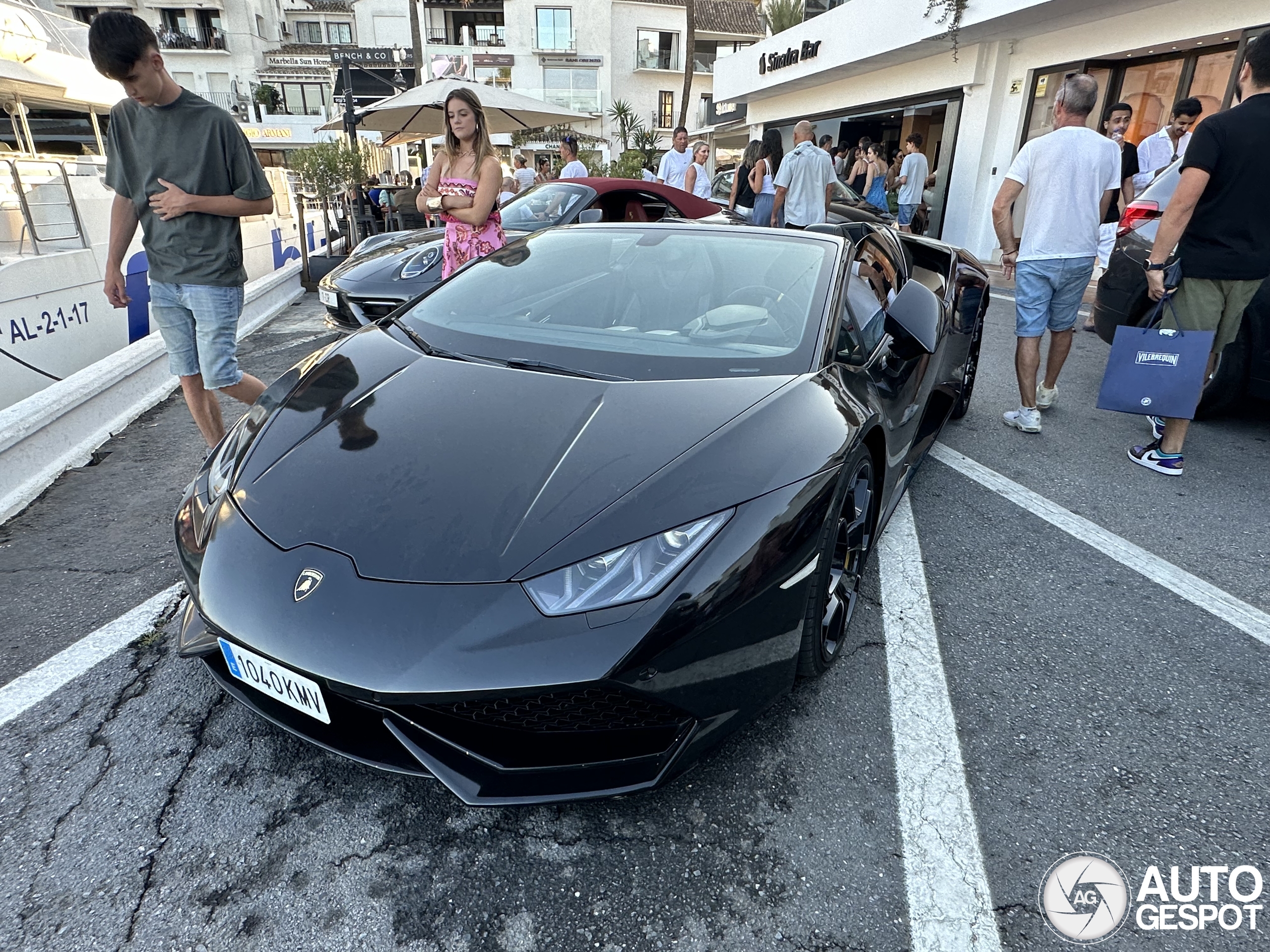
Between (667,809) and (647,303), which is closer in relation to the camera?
(667,809)

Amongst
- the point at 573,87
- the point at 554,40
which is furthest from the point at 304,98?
the point at 573,87

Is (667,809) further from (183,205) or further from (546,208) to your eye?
(546,208)

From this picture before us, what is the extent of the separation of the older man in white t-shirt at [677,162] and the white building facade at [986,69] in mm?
4500

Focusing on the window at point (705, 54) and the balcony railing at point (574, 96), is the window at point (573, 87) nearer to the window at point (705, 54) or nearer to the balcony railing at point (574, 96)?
the balcony railing at point (574, 96)

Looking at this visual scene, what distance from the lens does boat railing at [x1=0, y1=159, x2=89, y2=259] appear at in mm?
5977

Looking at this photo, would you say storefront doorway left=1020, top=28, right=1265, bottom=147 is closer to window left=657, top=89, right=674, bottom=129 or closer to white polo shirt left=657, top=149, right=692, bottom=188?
white polo shirt left=657, top=149, right=692, bottom=188

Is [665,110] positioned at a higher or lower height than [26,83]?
higher

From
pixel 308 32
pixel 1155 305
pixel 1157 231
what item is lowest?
pixel 1155 305

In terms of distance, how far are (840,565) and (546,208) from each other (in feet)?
15.8

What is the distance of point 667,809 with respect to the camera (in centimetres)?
164

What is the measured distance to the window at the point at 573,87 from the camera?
4072 cm

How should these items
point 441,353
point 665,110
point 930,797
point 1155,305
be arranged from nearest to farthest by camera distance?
point 930,797, point 441,353, point 1155,305, point 665,110

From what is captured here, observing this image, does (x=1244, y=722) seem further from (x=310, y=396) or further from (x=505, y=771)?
(x=310, y=396)

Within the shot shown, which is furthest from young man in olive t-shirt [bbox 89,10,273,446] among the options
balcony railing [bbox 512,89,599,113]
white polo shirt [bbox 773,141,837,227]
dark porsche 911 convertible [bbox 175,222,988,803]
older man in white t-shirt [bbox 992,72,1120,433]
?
balcony railing [bbox 512,89,599,113]
